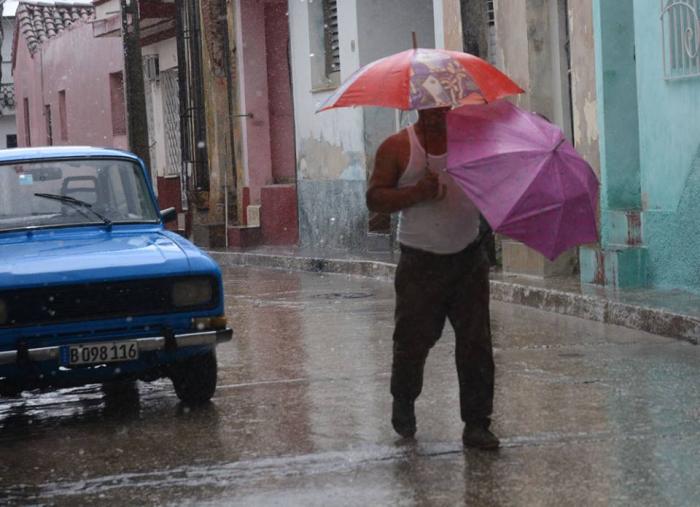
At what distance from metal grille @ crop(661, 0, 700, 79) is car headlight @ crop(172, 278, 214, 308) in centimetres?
544

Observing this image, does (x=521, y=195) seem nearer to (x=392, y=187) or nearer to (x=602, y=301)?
(x=392, y=187)

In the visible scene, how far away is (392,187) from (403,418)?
1.10 metres

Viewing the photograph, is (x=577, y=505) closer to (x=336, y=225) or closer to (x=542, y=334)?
(x=542, y=334)

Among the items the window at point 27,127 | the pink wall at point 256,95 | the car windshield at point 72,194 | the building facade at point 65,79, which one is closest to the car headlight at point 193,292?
the car windshield at point 72,194

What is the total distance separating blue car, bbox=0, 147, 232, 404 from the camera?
8016 mm

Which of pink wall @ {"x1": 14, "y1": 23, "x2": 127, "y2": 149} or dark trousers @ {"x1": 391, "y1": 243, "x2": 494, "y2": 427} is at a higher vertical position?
pink wall @ {"x1": 14, "y1": 23, "x2": 127, "y2": 149}

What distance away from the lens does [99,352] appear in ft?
26.5

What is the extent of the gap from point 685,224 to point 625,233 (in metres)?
0.97

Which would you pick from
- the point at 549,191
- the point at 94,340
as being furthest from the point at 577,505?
the point at 94,340

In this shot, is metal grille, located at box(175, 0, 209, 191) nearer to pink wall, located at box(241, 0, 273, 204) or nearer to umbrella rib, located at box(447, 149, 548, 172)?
pink wall, located at box(241, 0, 273, 204)

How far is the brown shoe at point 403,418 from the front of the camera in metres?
7.14

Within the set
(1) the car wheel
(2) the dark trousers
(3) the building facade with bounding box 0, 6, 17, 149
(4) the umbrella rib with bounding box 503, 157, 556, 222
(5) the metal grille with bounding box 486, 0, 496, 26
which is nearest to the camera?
(4) the umbrella rib with bounding box 503, 157, 556, 222

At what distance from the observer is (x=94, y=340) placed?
8.10 metres

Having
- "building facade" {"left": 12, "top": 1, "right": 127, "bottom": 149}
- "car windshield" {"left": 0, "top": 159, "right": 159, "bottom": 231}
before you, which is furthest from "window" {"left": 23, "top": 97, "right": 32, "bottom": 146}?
"car windshield" {"left": 0, "top": 159, "right": 159, "bottom": 231}
